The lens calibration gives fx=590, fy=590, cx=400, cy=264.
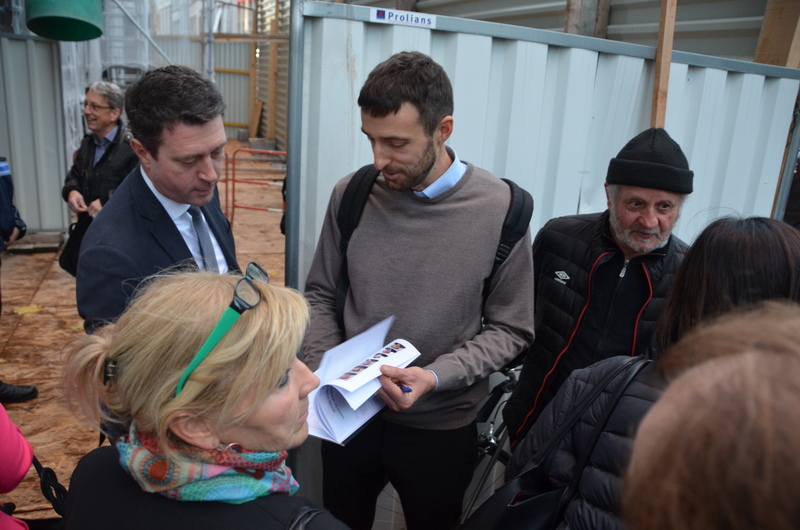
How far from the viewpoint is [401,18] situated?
268 cm

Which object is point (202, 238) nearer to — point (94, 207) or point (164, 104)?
point (164, 104)

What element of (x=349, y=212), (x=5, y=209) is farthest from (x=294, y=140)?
(x=5, y=209)

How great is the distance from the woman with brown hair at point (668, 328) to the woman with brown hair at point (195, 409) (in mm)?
628

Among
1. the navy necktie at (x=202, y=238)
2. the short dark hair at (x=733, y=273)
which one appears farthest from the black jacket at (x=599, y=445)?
the navy necktie at (x=202, y=238)

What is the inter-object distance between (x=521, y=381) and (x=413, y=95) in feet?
4.39

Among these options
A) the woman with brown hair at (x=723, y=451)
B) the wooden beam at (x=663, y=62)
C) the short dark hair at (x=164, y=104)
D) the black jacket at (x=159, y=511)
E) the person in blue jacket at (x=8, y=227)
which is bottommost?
the person in blue jacket at (x=8, y=227)

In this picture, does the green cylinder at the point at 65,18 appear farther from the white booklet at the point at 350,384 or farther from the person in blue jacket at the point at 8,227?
the white booklet at the point at 350,384

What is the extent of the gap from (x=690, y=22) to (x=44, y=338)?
6.05 m

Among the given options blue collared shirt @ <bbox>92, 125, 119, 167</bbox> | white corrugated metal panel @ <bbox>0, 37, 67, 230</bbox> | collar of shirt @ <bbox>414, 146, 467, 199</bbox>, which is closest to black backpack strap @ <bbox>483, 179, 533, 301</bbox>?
collar of shirt @ <bbox>414, 146, 467, 199</bbox>

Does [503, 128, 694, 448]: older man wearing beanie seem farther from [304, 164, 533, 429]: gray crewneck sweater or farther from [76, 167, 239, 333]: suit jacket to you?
[76, 167, 239, 333]: suit jacket

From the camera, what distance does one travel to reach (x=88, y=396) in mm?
1362

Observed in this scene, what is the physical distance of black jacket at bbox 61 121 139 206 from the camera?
16.2 ft

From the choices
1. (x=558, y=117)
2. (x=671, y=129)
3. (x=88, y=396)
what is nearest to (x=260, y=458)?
(x=88, y=396)

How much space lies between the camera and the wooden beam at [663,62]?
3223mm
